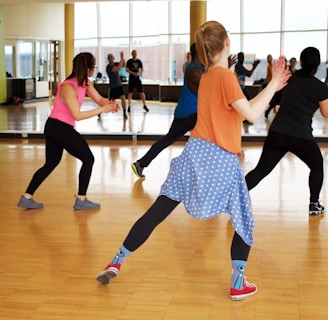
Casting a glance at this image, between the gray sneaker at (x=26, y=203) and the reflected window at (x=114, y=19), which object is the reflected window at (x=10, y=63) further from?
the gray sneaker at (x=26, y=203)

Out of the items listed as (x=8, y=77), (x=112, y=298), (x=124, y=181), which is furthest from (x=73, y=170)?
(x=8, y=77)

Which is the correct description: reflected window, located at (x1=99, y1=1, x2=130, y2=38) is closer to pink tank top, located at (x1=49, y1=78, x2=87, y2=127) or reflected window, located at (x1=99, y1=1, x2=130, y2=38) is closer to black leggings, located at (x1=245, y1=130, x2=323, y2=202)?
pink tank top, located at (x1=49, y1=78, x2=87, y2=127)

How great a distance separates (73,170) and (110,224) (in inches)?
110

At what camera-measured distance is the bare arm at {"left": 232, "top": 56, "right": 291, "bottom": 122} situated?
335 centimetres

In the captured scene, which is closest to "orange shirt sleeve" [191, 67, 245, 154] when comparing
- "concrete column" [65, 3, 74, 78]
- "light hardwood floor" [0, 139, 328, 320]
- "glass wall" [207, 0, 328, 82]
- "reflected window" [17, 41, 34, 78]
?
"light hardwood floor" [0, 139, 328, 320]

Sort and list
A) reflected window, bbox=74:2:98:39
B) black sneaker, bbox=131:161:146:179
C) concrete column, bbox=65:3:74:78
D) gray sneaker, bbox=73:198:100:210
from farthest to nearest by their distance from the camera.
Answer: concrete column, bbox=65:3:74:78 < reflected window, bbox=74:2:98:39 < black sneaker, bbox=131:161:146:179 < gray sneaker, bbox=73:198:100:210

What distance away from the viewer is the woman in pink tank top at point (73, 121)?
218 inches

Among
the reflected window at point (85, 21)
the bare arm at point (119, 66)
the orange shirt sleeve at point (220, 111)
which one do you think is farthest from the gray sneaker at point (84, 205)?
the reflected window at point (85, 21)

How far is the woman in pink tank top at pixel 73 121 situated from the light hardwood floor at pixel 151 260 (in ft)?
0.68

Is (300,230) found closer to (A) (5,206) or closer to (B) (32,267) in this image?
(B) (32,267)

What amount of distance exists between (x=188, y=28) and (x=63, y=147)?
530 centimetres

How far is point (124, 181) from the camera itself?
Answer: 738cm

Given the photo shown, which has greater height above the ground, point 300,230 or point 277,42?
point 277,42

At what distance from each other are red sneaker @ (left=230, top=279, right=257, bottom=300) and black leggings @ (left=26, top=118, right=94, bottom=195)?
255 centimetres
